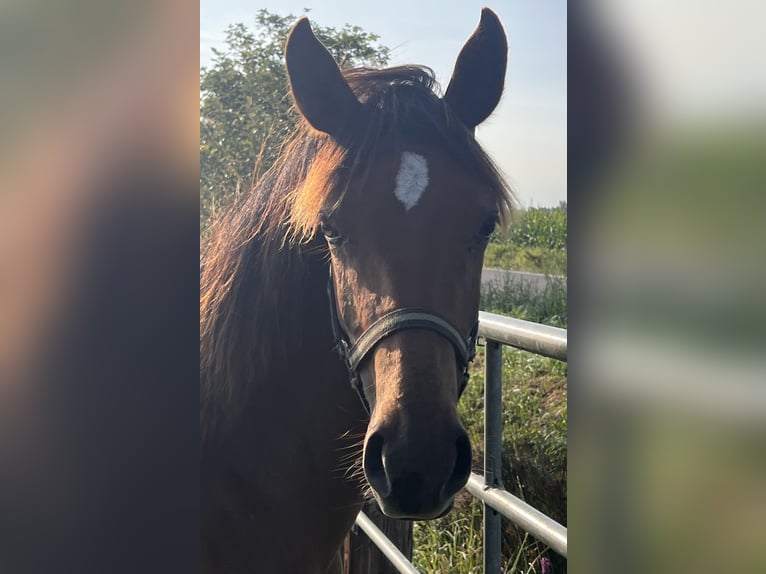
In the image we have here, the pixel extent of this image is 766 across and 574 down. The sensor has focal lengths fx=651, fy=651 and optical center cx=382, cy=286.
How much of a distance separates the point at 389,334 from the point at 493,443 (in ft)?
1.46

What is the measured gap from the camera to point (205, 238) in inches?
49.8

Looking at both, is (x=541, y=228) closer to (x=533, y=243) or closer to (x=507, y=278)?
(x=533, y=243)

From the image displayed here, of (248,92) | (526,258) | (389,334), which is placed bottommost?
(389,334)

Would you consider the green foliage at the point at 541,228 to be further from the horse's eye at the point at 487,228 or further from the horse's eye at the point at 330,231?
the horse's eye at the point at 330,231

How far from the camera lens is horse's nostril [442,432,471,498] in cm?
92

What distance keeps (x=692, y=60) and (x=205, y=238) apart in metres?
0.96

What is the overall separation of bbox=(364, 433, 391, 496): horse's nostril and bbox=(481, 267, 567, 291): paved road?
1.02 feet

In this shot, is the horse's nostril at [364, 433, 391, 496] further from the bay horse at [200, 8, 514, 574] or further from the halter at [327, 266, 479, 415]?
the halter at [327, 266, 479, 415]

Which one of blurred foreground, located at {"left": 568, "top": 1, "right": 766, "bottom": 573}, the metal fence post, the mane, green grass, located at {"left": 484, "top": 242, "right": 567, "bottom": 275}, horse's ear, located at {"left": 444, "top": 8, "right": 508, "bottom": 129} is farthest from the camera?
the metal fence post

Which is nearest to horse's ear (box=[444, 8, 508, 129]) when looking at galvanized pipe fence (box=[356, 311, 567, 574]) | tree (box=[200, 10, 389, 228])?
tree (box=[200, 10, 389, 228])


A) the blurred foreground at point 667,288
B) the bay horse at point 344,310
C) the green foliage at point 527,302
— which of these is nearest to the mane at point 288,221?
the bay horse at point 344,310

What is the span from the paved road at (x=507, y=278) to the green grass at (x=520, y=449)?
0.05ft

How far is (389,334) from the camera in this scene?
3.18ft

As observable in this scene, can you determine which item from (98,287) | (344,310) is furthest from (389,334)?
(98,287)
